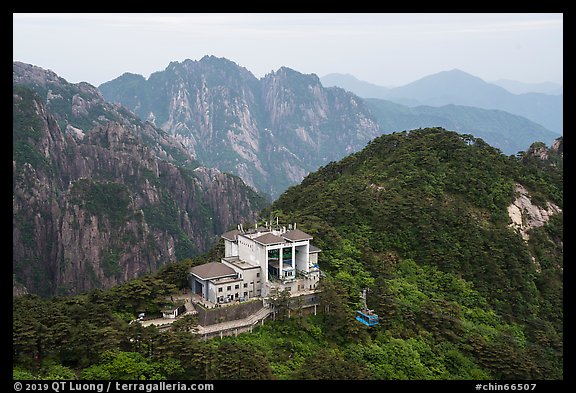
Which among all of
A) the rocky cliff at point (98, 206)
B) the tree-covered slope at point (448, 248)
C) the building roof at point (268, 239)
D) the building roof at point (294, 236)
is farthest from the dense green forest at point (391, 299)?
the rocky cliff at point (98, 206)

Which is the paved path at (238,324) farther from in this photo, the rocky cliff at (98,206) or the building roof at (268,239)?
the rocky cliff at (98,206)

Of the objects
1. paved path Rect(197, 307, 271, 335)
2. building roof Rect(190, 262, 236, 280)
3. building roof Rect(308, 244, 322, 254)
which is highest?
building roof Rect(308, 244, 322, 254)

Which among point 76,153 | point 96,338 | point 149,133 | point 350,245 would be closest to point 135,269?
point 76,153

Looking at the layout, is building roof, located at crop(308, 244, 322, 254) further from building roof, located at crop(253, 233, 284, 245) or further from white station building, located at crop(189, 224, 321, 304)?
building roof, located at crop(253, 233, 284, 245)

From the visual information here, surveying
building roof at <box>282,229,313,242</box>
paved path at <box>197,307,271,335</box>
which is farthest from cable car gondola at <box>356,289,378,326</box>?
building roof at <box>282,229,313,242</box>

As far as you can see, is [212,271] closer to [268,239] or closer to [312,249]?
[268,239]

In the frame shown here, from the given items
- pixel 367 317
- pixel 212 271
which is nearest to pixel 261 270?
pixel 212 271

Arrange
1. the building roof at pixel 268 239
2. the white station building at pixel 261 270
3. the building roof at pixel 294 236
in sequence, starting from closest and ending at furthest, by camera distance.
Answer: the white station building at pixel 261 270 < the building roof at pixel 268 239 < the building roof at pixel 294 236
